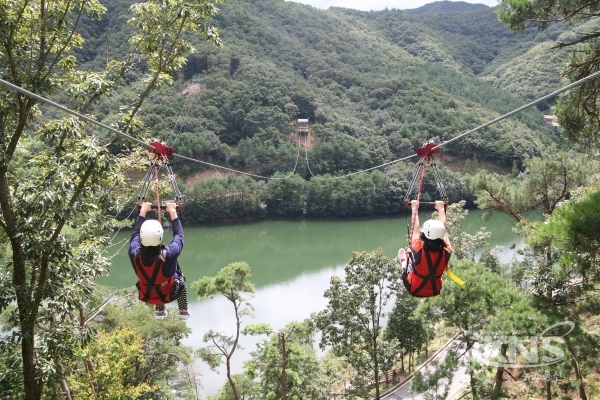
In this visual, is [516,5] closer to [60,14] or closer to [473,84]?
[60,14]

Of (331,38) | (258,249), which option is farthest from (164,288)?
(331,38)

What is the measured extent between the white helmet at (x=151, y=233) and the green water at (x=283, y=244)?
12312 millimetres

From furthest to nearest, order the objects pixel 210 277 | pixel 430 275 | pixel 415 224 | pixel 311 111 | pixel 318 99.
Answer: pixel 318 99 < pixel 311 111 < pixel 210 277 < pixel 415 224 < pixel 430 275

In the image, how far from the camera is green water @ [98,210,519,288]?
1592cm

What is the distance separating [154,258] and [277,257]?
639 inches

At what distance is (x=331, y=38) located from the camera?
48.2 m

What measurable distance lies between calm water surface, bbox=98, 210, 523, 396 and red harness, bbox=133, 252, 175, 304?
7663mm

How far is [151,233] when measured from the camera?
84.0 inches

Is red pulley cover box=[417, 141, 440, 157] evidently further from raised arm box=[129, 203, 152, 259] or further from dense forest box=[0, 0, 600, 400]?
raised arm box=[129, 203, 152, 259]

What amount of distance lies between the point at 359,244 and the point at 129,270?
30.5 ft

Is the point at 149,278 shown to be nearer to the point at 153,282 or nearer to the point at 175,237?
the point at 153,282

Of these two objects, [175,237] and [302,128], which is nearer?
[175,237]

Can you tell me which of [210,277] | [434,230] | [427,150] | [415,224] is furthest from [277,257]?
[434,230]

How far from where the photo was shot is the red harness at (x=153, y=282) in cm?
226
